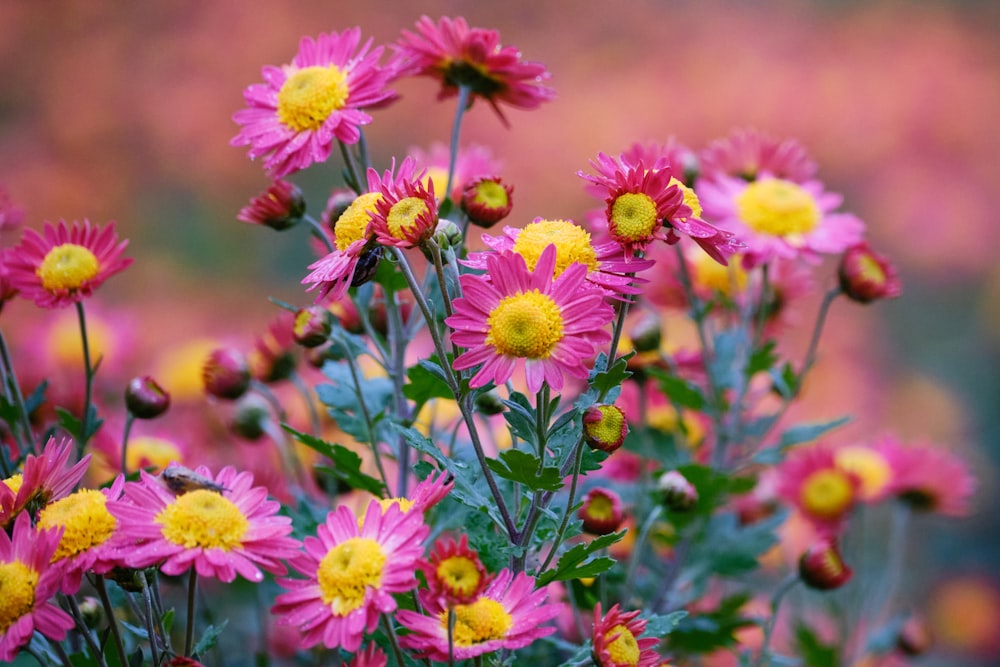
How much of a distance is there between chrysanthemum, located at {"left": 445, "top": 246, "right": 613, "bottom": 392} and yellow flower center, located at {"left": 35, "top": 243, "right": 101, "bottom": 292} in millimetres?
336

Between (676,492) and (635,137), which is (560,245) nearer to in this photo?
(676,492)

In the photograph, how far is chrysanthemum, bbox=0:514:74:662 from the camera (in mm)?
483

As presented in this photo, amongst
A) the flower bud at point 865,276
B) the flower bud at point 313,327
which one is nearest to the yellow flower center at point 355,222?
the flower bud at point 313,327

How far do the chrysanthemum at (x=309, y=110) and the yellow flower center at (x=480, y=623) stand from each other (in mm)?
324

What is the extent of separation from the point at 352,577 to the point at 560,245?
0.21 meters

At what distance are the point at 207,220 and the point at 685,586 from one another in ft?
5.02

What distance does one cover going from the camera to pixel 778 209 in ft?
2.89

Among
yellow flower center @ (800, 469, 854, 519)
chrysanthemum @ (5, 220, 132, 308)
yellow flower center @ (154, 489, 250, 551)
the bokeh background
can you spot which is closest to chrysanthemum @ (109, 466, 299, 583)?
yellow flower center @ (154, 489, 250, 551)

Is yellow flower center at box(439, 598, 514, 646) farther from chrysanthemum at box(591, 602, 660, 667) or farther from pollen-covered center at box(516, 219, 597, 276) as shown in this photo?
pollen-covered center at box(516, 219, 597, 276)

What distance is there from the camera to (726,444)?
91 centimetres

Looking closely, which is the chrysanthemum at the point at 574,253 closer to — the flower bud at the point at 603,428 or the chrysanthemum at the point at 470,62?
the flower bud at the point at 603,428

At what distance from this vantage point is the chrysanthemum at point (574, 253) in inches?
21.0

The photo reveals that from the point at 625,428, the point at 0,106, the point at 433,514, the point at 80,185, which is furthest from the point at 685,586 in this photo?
the point at 0,106

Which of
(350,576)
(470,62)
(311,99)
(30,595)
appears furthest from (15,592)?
(470,62)
